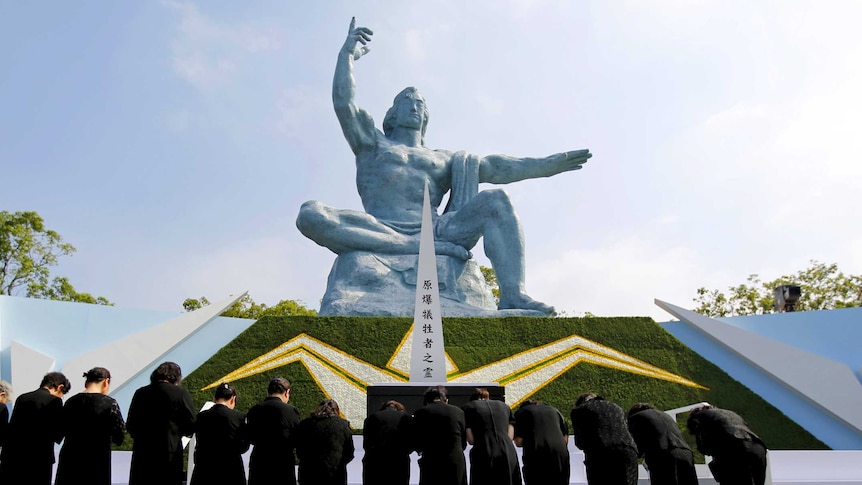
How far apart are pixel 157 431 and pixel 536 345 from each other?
6.52 metres

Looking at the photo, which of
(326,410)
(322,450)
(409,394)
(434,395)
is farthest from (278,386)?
(409,394)

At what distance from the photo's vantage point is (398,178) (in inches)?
486

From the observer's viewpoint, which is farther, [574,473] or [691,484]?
[574,473]

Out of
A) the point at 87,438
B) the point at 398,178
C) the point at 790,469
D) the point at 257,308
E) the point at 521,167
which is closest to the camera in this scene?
the point at 87,438

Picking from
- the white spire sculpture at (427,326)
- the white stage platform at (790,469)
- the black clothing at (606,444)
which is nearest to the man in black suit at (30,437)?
the white stage platform at (790,469)

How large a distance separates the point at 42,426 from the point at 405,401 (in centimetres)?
286

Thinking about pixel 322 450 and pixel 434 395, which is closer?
pixel 322 450

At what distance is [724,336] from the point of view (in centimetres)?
1005

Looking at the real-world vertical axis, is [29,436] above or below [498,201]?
below

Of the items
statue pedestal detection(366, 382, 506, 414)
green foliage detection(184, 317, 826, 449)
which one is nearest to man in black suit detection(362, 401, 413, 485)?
statue pedestal detection(366, 382, 506, 414)

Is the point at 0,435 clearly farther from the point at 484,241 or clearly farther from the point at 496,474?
the point at 484,241

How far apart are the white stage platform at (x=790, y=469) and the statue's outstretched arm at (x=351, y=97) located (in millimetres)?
6698

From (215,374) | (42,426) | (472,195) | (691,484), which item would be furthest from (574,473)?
(472,195)

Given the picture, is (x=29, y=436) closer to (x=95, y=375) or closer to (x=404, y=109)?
(x=95, y=375)
